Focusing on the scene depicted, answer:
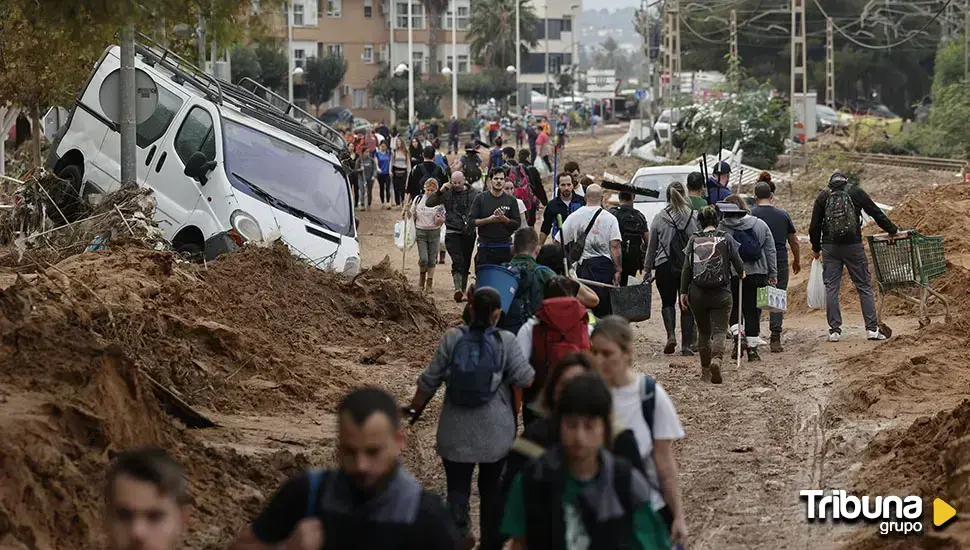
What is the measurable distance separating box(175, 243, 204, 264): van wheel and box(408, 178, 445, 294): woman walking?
3.74m

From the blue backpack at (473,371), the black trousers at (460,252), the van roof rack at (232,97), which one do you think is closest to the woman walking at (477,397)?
the blue backpack at (473,371)

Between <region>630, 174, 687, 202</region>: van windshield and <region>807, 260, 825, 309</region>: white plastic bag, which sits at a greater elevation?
<region>630, 174, 687, 202</region>: van windshield

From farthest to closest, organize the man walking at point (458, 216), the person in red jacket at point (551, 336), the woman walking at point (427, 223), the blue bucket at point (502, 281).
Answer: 1. the woman walking at point (427, 223)
2. the man walking at point (458, 216)
3. the blue bucket at point (502, 281)
4. the person in red jacket at point (551, 336)

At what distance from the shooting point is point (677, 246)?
49.9ft

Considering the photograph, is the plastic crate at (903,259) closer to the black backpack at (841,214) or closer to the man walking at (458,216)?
the black backpack at (841,214)

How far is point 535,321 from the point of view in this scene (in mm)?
8562

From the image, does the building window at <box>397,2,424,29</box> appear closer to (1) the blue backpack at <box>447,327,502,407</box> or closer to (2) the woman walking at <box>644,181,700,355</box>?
(2) the woman walking at <box>644,181,700,355</box>

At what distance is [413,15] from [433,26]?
155 cm

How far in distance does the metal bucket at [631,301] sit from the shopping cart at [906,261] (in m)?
2.88

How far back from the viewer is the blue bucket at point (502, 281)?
9.32 metres

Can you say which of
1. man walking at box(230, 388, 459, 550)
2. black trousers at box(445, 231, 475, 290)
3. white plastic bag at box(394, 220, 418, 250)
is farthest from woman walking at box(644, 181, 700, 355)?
man walking at box(230, 388, 459, 550)

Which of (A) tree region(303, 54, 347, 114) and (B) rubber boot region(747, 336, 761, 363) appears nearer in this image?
(B) rubber boot region(747, 336, 761, 363)

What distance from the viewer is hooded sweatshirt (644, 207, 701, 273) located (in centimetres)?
1510

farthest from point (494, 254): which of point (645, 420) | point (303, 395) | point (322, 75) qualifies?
point (322, 75)
